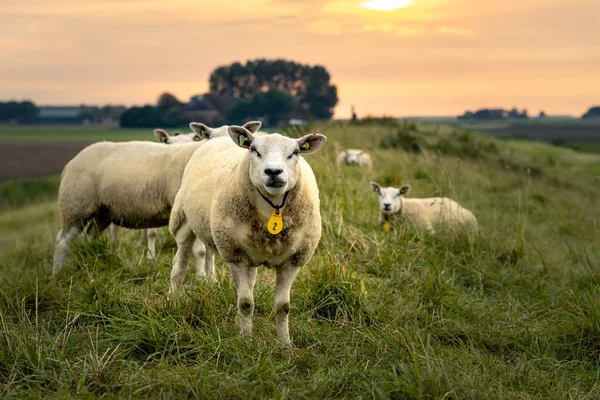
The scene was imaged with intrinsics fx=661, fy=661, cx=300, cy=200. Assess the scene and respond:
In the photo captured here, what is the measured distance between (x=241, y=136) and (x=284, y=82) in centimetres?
5101

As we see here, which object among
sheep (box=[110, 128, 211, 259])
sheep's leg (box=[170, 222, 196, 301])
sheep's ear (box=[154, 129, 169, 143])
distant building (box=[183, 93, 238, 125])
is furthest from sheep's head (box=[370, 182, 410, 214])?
distant building (box=[183, 93, 238, 125])

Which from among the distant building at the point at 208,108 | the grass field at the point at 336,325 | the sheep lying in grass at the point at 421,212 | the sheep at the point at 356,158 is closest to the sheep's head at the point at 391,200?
the sheep lying in grass at the point at 421,212

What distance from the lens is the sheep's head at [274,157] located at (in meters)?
4.57

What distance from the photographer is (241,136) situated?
5016 mm

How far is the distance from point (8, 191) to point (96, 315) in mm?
29135

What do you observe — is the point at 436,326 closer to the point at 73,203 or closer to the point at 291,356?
the point at 291,356

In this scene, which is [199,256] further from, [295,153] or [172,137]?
[172,137]

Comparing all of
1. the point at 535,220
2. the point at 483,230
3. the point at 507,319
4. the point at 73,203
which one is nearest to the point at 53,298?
the point at 73,203

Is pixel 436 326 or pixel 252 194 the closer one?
pixel 252 194

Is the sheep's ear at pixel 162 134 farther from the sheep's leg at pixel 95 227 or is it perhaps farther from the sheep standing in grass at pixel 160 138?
the sheep's leg at pixel 95 227

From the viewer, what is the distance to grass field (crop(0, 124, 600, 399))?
462 centimetres

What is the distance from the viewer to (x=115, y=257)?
759cm

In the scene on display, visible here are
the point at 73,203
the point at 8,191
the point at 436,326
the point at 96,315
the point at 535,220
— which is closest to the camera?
the point at 96,315

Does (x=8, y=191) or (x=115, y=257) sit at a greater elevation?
(x=115, y=257)
